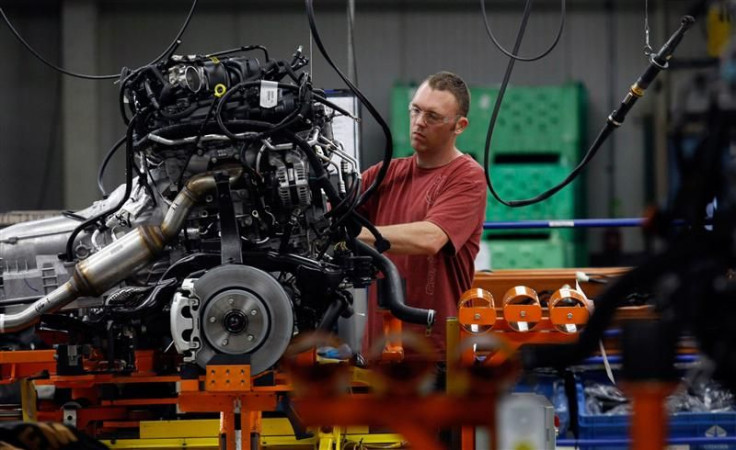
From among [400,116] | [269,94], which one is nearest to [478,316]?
[269,94]

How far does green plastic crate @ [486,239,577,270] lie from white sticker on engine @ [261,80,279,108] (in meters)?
6.50

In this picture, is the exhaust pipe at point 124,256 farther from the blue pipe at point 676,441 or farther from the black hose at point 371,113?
the blue pipe at point 676,441

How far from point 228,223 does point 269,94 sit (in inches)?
18.9

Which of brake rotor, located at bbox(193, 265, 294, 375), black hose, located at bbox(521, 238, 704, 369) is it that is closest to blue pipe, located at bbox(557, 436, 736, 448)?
brake rotor, located at bbox(193, 265, 294, 375)

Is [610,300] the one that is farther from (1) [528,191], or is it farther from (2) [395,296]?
(1) [528,191]

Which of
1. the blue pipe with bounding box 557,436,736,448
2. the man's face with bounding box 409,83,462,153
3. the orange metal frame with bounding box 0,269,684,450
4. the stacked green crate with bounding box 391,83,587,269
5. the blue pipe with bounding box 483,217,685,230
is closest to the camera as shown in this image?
the orange metal frame with bounding box 0,269,684,450

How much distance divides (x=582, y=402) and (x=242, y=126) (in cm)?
242

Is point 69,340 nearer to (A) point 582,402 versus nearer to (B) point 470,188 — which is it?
(B) point 470,188

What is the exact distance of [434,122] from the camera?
446 cm

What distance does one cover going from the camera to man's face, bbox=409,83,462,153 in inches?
176

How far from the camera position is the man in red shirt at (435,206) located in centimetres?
428

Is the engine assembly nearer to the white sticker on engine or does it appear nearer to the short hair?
the white sticker on engine

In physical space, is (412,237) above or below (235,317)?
above

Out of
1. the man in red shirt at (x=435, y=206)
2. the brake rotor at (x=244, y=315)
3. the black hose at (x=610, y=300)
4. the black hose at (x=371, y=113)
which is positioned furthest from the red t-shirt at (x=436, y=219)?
the black hose at (x=610, y=300)
